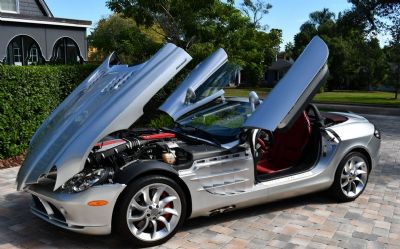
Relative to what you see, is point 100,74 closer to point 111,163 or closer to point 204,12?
point 111,163

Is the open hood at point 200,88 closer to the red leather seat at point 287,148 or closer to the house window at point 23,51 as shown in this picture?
the red leather seat at point 287,148

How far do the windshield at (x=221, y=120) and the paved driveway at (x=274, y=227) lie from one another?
38.0 inches

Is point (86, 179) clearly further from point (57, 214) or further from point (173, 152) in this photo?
point (173, 152)

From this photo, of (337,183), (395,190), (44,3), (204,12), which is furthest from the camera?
(44,3)

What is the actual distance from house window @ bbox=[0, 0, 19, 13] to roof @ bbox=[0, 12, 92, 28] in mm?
1096

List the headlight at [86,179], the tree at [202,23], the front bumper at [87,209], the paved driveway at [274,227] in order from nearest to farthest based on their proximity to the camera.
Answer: the front bumper at [87,209] → the headlight at [86,179] → the paved driveway at [274,227] → the tree at [202,23]

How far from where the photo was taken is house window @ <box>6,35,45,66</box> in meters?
19.0

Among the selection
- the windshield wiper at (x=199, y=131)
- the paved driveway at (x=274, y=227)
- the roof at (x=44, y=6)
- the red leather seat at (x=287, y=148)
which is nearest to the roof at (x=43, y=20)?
the roof at (x=44, y=6)

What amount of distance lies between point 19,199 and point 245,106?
10.5 feet

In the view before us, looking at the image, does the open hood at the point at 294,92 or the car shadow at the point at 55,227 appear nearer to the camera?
the open hood at the point at 294,92

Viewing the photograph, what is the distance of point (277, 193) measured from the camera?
480 cm

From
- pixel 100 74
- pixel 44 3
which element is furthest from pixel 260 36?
pixel 44 3

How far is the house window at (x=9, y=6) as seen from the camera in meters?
18.5

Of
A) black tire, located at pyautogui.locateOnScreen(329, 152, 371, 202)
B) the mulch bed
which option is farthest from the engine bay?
the mulch bed
